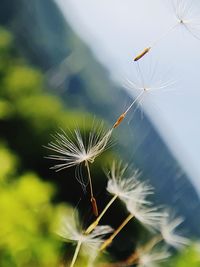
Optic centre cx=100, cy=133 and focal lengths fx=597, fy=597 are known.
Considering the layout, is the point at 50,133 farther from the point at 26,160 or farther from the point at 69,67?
the point at 69,67

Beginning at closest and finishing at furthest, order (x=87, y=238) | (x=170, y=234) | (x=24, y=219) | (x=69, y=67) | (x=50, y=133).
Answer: (x=87, y=238)
(x=170, y=234)
(x=24, y=219)
(x=50, y=133)
(x=69, y=67)

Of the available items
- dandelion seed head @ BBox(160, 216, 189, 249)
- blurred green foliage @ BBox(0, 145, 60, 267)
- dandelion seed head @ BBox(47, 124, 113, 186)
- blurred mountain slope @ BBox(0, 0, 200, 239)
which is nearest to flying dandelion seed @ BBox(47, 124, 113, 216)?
dandelion seed head @ BBox(47, 124, 113, 186)

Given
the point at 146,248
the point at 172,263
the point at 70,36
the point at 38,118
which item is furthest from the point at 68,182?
the point at 146,248

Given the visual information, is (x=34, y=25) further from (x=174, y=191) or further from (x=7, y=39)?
(x=174, y=191)

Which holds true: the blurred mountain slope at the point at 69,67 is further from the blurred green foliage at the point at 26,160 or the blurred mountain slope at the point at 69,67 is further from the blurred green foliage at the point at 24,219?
the blurred green foliage at the point at 24,219

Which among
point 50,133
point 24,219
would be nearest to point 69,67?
point 50,133

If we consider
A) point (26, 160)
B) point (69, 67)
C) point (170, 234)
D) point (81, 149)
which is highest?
point (69, 67)

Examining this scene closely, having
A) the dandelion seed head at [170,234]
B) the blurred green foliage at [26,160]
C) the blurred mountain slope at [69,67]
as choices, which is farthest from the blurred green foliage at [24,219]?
the dandelion seed head at [170,234]

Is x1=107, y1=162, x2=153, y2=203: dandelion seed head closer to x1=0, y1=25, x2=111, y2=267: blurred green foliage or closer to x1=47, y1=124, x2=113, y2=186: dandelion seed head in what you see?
x1=47, y1=124, x2=113, y2=186: dandelion seed head
